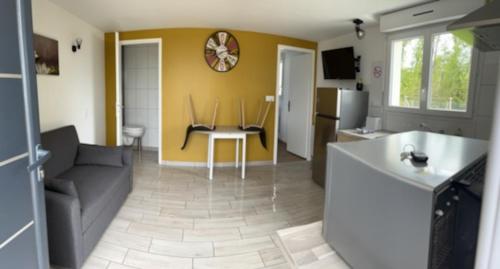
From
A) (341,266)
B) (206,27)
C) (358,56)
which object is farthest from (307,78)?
(341,266)

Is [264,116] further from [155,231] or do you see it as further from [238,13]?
[155,231]

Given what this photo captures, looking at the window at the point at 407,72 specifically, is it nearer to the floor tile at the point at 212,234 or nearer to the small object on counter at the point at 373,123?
the small object on counter at the point at 373,123

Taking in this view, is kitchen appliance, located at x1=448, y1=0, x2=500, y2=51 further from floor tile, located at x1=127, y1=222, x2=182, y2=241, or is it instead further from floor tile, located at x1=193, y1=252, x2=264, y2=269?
floor tile, located at x1=127, y1=222, x2=182, y2=241

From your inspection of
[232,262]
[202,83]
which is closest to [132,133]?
[202,83]

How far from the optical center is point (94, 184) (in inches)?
104

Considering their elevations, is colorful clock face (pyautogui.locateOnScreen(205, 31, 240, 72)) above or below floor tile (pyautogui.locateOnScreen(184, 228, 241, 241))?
above

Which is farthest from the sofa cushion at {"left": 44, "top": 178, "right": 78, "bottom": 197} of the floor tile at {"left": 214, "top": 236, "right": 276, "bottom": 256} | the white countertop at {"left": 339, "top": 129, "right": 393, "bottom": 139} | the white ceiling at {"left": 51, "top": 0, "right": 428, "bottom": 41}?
the white countertop at {"left": 339, "top": 129, "right": 393, "bottom": 139}

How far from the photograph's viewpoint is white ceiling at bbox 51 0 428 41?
3.34 meters

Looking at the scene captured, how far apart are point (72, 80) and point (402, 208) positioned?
4.37m

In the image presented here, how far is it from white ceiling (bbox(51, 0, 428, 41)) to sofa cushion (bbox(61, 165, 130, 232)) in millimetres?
2015

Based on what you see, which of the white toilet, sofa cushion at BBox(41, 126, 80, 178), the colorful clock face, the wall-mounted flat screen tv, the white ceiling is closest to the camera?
sofa cushion at BBox(41, 126, 80, 178)

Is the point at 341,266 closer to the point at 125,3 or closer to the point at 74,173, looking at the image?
the point at 74,173

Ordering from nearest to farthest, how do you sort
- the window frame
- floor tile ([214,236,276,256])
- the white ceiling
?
floor tile ([214,236,276,256]) → the window frame → the white ceiling

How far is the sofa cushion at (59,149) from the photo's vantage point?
2.73 m
